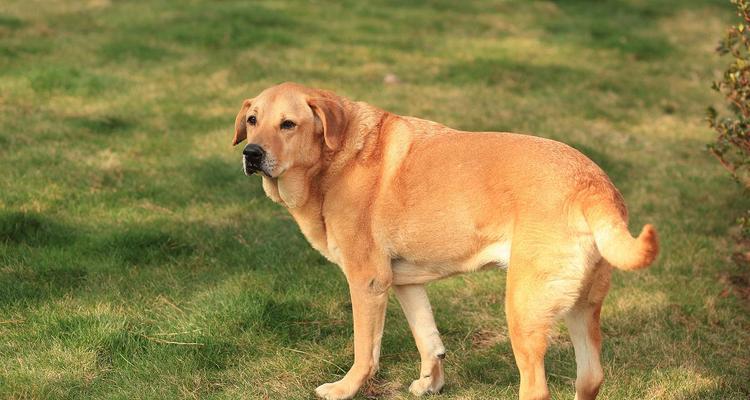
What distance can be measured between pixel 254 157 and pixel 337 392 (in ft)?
4.47

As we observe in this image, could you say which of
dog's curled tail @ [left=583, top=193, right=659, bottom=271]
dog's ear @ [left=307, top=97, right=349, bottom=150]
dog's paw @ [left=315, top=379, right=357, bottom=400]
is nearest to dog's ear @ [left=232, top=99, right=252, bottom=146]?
dog's ear @ [left=307, top=97, right=349, bottom=150]

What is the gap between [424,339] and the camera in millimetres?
5043

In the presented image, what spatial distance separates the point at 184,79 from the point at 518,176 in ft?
25.2

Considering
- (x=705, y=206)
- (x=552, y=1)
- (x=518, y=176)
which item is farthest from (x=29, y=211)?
(x=552, y=1)

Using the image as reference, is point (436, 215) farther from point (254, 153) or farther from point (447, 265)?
point (254, 153)

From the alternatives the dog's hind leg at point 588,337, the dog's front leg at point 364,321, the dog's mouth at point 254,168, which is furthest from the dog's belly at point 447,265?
the dog's mouth at point 254,168

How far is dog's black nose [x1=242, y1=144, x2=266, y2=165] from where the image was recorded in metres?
4.68

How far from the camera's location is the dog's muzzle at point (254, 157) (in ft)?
15.4

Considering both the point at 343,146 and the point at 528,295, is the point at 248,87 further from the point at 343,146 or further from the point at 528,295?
the point at 528,295

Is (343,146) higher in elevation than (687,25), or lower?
higher

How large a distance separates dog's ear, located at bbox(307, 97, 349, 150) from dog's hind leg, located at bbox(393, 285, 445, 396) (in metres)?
0.92

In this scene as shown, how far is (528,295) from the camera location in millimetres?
4070

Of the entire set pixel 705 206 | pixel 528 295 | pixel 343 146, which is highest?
pixel 343 146

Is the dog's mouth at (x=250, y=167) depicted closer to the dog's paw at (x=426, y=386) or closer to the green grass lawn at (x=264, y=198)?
the green grass lawn at (x=264, y=198)
